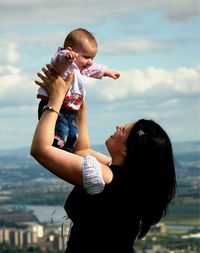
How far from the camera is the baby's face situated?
16.9 ft

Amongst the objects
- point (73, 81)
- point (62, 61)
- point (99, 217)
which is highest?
point (62, 61)

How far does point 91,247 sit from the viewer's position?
15.5 feet

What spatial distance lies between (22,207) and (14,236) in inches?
894

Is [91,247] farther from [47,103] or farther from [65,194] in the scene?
[47,103]

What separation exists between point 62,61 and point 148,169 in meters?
Result: 0.66

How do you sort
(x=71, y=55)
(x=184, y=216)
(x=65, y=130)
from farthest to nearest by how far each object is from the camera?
1. (x=184, y=216)
2. (x=65, y=130)
3. (x=71, y=55)

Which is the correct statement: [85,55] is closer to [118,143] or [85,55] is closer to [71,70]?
[71,70]

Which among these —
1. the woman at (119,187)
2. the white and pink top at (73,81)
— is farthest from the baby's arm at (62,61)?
the woman at (119,187)

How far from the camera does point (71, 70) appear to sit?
5.03 metres

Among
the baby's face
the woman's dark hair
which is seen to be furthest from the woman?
the baby's face

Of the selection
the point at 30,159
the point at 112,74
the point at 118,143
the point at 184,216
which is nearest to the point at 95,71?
the point at 112,74

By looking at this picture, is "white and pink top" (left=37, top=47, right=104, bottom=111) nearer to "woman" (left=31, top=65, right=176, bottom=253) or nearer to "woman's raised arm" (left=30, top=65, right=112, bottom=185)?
"woman" (left=31, top=65, right=176, bottom=253)

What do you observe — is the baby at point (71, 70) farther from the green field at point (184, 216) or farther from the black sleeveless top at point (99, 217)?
the green field at point (184, 216)

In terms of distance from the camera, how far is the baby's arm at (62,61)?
16.0ft
